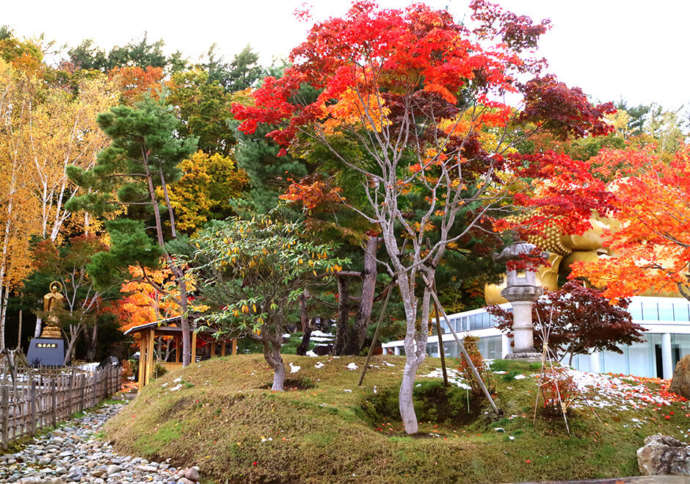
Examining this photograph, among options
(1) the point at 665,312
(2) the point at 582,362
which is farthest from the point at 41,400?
(1) the point at 665,312

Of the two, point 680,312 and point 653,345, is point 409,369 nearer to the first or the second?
point 653,345

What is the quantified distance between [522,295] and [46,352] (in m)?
17.3

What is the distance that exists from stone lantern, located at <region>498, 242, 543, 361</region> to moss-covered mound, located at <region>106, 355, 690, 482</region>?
1021 millimetres

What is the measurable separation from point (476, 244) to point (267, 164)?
5650mm

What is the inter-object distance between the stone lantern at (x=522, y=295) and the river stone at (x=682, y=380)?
232 cm

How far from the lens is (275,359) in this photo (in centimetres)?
987

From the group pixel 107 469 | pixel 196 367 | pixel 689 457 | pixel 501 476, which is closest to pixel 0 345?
pixel 196 367

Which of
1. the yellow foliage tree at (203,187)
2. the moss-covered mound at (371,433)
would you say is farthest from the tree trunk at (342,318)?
the yellow foliage tree at (203,187)

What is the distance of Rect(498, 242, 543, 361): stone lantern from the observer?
11.1m

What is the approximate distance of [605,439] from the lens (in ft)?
25.7

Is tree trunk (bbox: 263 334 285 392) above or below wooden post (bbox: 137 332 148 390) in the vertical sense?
above

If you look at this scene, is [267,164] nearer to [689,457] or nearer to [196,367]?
[196,367]

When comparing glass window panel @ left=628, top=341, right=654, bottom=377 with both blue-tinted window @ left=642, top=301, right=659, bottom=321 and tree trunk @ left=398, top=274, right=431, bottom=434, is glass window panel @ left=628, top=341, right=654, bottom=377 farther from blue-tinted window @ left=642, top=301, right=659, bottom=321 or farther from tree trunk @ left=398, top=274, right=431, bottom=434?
tree trunk @ left=398, top=274, right=431, bottom=434

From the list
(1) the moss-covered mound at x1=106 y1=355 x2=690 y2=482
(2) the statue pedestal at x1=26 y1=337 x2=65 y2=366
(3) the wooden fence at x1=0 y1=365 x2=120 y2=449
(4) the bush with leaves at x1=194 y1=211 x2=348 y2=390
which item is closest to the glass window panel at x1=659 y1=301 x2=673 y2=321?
(1) the moss-covered mound at x1=106 y1=355 x2=690 y2=482
